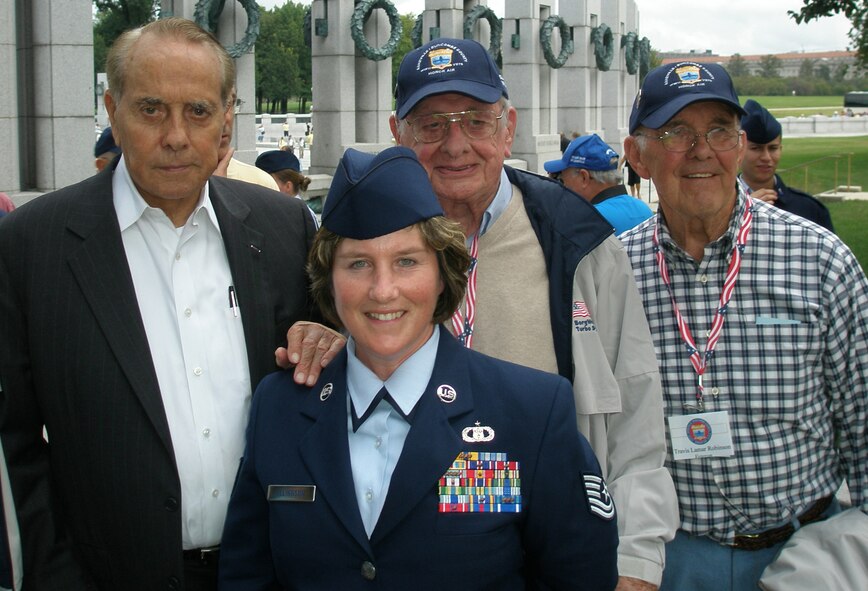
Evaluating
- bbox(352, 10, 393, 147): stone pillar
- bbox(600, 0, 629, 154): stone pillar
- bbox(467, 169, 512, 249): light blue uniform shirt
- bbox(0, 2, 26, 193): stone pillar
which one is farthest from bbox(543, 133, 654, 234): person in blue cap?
bbox(600, 0, 629, 154): stone pillar

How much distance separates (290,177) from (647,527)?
21.3 feet

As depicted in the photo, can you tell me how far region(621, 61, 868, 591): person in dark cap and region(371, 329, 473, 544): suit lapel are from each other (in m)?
1.07

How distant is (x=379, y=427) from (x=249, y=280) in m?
0.77

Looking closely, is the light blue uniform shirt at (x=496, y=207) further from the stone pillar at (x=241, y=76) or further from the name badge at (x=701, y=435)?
the stone pillar at (x=241, y=76)

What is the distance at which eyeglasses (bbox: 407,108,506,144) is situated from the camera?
10.7ft

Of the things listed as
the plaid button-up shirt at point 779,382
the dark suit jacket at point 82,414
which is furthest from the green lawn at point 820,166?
the dark suit jacket at point 82,414

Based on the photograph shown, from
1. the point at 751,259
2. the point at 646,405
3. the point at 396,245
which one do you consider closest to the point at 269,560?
the point at 396,245

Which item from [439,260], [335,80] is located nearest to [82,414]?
[439,260]

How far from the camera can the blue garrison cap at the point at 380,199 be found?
260cm

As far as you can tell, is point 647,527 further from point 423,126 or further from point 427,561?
point 423,126

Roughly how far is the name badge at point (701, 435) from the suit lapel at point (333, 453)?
1.25 metres

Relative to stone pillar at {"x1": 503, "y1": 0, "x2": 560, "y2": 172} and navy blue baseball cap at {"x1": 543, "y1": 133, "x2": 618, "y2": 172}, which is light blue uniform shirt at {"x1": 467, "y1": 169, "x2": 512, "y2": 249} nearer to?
navy blue baseball cap at {"x1": 543, "y1": 133, "x2": 618, "y2": 172}

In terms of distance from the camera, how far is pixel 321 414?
267 cm

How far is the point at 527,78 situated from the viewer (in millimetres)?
23078
